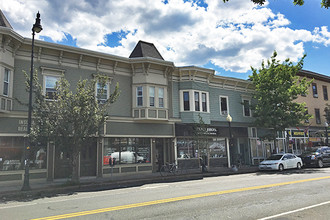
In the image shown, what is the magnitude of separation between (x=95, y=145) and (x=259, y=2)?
15.0 meters

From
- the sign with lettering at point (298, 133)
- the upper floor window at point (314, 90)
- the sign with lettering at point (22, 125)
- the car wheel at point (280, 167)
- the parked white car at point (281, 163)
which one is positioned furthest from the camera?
the upper floor window at point (314, 90)

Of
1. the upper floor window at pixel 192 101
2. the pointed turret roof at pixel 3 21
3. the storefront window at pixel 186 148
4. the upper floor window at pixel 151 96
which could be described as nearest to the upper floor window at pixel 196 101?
the upper floor window at pixel 192 101

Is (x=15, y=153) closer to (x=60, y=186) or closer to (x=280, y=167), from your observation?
(x=60, y=186)

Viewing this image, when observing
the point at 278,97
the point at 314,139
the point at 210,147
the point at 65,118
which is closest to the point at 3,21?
the point at 65,118

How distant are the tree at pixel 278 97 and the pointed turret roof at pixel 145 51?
10294 millimetres

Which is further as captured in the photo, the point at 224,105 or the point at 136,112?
the point at 224,105

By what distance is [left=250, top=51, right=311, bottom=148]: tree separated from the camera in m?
23.0

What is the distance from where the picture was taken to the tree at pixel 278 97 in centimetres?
2297

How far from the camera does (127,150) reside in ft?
62.6

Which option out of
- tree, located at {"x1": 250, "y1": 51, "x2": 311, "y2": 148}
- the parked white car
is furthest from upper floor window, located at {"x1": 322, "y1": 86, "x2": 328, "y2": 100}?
the parked white car

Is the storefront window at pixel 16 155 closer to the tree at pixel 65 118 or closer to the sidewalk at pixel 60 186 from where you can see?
the sidewalk at pixel 60 186

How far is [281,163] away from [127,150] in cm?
1225

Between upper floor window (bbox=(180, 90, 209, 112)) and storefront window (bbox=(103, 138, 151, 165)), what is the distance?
452cm

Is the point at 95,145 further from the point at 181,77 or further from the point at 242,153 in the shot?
the point at 242,153
